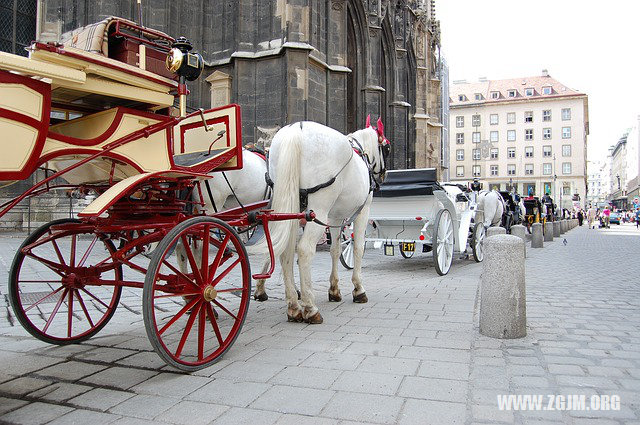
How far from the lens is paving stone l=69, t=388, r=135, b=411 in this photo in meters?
2.67

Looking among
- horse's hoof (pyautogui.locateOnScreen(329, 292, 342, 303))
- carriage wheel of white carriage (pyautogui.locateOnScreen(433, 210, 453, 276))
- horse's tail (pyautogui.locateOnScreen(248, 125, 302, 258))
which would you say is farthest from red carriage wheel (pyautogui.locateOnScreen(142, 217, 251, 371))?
carriage wheel of white carriage (pyautogui.locateOnScreen(433, 210, 453, 276))

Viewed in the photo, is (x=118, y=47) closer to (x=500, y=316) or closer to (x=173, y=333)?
(x=173, y=333)

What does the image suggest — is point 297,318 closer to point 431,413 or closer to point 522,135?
point 431,413

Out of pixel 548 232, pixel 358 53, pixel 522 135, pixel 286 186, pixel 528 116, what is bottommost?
Result: pixel 548 232

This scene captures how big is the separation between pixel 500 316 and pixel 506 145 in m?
83.5

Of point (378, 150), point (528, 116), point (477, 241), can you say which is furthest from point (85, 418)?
point (528, 116)

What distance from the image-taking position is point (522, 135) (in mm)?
79000

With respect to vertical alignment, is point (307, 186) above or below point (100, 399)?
above

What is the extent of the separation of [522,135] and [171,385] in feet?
279

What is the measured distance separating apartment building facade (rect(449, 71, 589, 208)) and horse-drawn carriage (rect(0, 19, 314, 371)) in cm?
7748

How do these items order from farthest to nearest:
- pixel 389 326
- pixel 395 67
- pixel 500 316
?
pixel 395 67 < pixel 389 326 < pixel 500 316

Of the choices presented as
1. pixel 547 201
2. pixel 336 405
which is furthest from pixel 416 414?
pixel 547 201

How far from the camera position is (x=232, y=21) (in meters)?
14.9

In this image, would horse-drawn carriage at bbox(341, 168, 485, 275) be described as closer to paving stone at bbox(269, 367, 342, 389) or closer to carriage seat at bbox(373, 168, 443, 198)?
carriage seat at bbox(373, 168, 443, 198)
